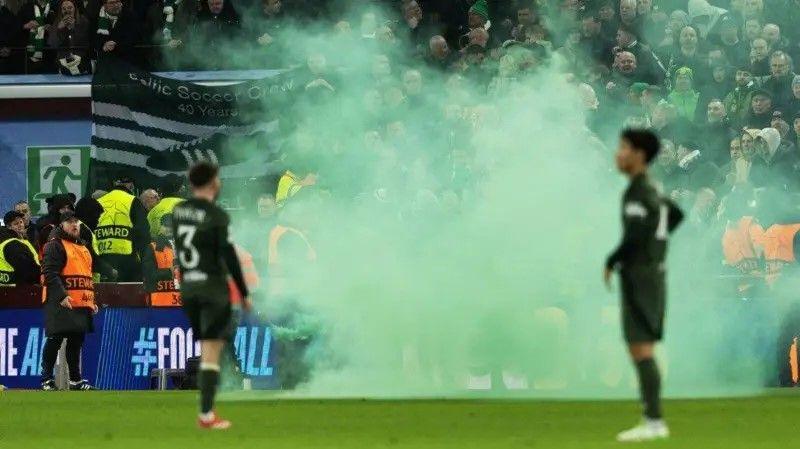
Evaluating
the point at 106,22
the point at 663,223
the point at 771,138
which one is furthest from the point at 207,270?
the point at 106,22

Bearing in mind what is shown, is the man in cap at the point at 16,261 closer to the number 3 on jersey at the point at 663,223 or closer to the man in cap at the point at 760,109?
the man in cap at the point at 760,109

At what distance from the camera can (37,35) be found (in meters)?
25.7

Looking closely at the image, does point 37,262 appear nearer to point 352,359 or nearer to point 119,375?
point 119,375

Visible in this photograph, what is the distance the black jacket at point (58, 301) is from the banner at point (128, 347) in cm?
63

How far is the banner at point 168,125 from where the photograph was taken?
75.0 ft

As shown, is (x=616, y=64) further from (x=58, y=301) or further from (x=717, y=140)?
(x=58, y=301)

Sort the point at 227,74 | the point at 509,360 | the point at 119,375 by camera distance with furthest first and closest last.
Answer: the point at 227,74, the point at 119,375, the point at 509,360

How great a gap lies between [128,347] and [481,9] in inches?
260

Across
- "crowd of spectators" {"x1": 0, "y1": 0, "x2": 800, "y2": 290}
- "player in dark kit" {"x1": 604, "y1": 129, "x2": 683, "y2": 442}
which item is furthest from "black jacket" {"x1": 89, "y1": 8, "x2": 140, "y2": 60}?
"player in dark kit" {"x1": 604, "y1": 129, "x2": 683, "y2": 442}

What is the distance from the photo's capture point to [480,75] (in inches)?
821

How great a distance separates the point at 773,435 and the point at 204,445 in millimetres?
3720

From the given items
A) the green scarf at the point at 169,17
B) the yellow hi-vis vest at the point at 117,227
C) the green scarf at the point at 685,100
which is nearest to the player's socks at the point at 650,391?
the green scarf at the point at 685,100

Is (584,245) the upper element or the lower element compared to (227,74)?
lower

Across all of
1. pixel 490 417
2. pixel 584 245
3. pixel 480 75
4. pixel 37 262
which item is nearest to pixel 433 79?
pixel 480 75
